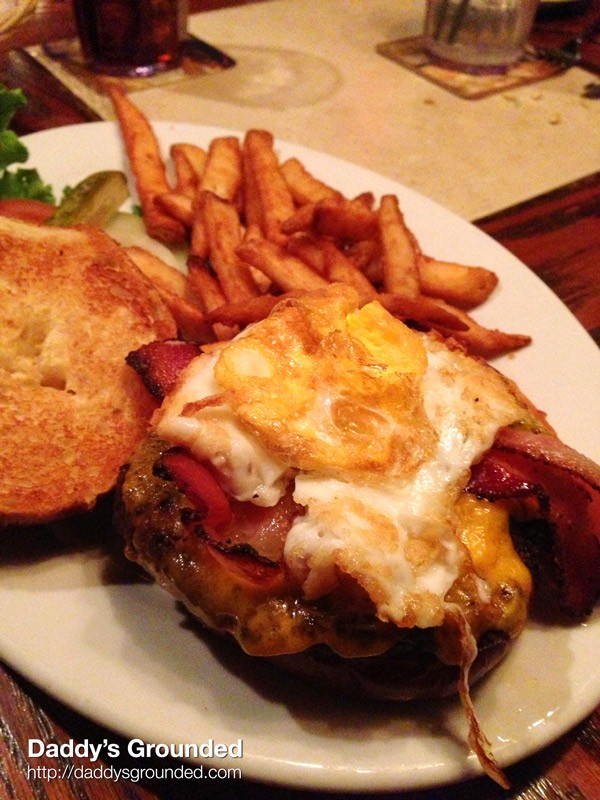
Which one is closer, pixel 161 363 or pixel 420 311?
pixel 161 363

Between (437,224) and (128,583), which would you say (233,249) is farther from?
(128,583)

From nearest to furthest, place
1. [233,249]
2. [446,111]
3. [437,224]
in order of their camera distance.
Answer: [233,249] → [437,224] → [446,111]

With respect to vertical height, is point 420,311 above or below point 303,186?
below

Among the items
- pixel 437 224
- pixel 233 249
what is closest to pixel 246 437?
pixel 233 249

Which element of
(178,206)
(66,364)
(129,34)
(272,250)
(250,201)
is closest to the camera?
(66,364)

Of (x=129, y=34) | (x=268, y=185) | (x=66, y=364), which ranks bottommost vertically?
(x=66, y=364)

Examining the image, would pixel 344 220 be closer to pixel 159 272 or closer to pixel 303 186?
pixel 303 186

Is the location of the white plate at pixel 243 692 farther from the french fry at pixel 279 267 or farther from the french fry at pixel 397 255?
the french fry at pixel 397 255

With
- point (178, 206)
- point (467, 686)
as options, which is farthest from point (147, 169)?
point (467, 686)
